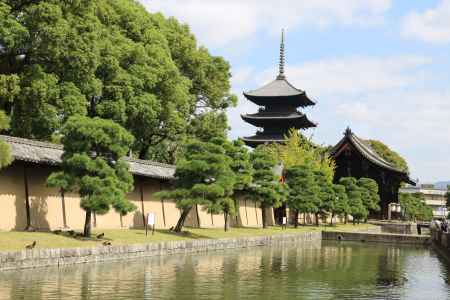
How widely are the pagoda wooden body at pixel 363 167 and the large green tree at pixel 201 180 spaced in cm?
5951

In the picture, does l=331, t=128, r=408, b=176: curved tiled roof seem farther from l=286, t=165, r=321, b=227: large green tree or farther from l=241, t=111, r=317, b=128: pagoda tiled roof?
l=286, t=165, r=321, b=227: large green tree

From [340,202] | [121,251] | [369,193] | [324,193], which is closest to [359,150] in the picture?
[369,193]

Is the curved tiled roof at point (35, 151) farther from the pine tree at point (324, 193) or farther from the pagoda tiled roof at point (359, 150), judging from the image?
the pagoda tiled roof at point (359, 150)

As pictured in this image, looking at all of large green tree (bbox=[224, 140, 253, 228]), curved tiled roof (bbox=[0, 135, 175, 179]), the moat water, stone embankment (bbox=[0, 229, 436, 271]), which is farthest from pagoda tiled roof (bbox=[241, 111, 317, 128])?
the moat water

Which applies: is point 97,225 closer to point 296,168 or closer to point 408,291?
point 408,291

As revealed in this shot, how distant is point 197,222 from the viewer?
171 ft

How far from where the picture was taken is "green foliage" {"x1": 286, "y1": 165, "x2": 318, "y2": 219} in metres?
62.0

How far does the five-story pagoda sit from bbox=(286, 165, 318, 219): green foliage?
3211cm

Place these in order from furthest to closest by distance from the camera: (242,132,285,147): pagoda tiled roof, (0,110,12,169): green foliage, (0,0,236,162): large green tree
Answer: (242,132,285,147): pagoda tiled roof, (0,0,236,162): large green tree, (0,110,12,169): green foliage

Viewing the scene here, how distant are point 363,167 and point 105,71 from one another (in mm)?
61590

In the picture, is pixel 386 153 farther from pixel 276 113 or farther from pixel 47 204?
pixel 47 204

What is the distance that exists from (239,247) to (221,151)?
6.62 m

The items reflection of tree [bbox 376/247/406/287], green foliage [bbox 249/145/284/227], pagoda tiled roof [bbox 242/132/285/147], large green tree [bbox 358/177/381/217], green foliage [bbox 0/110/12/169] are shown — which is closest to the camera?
green foliage [bbox 0/110/12/169]

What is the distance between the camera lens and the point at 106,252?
30.6 meters
